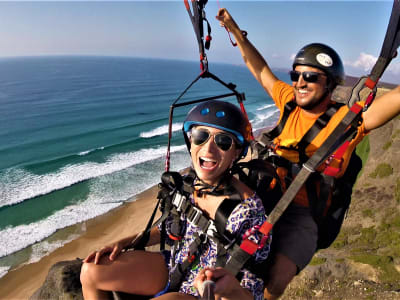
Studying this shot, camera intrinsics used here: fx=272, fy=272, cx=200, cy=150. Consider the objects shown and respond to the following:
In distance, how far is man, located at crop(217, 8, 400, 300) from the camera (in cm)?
323

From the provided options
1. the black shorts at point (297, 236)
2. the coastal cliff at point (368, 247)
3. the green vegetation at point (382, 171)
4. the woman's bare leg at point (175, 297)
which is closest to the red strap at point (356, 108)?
the black shorts at point (297, 236)

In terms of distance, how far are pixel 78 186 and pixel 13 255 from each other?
7444 mm

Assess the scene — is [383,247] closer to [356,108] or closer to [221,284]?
[356,108]

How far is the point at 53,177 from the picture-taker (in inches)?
853

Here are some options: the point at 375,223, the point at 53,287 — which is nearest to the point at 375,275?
the point at 375,223

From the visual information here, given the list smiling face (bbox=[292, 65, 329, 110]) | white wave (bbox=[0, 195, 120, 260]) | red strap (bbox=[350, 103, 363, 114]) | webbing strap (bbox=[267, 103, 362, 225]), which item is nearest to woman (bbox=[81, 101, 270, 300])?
webbing strap (bbox=[267, 103, 362, 225])

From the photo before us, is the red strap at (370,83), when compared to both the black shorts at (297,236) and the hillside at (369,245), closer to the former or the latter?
the black shorts at (297,236)

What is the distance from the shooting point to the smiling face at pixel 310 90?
12.3ft

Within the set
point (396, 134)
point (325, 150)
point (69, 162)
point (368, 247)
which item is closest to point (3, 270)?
point (69, 162)

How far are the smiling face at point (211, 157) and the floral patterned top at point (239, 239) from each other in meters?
0.41

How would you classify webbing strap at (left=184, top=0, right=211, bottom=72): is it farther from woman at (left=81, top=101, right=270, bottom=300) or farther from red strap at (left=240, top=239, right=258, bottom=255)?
red strap at (left=240, top=239, right=258, bottom=255)

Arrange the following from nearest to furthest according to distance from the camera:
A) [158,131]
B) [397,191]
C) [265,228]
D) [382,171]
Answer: [265,228]
[397,191]
[382,171]
[158,131]

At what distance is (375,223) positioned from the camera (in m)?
9.97

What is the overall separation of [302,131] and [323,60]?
100 centimetres
